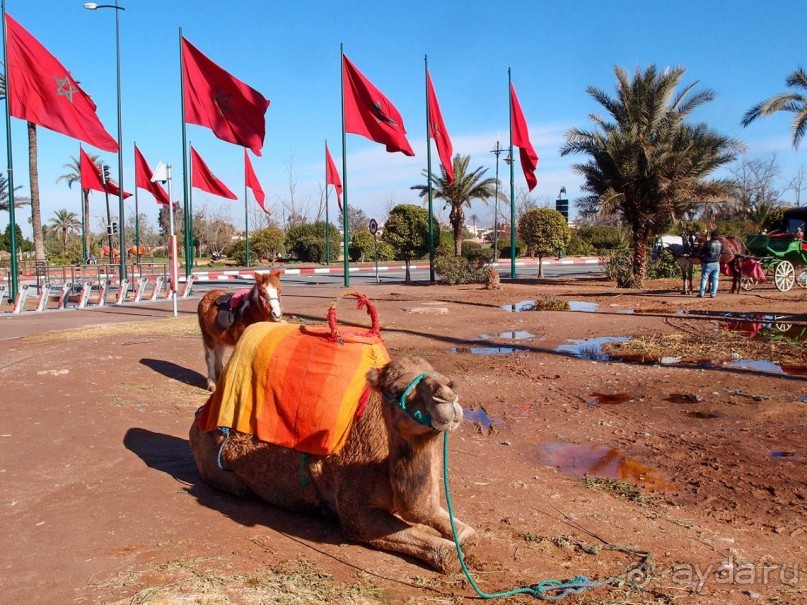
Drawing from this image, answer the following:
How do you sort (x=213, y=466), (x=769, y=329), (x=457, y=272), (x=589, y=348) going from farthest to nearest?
1. (x=457, y=272)
2. (x=769, y=329)
3. (x=589, y=348)
4. (x=213, y=466)

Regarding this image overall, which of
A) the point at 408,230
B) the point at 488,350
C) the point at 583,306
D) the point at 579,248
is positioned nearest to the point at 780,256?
the point at 583,306

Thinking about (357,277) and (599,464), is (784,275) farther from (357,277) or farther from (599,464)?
(357,277)

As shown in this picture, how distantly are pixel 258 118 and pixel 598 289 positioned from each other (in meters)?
12.5

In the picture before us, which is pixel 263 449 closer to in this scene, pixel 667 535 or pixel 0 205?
pixel 667 535

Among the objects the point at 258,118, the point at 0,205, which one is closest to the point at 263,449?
the point at 258,118

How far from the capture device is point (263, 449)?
4.77 metres

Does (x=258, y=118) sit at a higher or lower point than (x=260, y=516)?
higher

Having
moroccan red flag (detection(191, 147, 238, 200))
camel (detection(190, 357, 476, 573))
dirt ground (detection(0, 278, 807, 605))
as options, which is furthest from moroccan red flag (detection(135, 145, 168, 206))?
camel (detection(190, 357, 476, 573))

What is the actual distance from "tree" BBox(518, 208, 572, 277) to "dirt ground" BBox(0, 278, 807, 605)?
19.3 m

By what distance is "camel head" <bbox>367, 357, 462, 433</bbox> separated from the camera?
3311mm

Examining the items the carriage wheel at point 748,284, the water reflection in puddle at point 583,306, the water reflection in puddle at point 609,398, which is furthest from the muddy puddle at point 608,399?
the carriage wheel at point 748,284

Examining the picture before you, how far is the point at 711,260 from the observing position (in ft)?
61.2

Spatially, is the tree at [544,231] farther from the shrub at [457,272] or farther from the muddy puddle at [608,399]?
the muddy puddle at [608,399]

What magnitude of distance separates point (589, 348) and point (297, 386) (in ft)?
26.4
